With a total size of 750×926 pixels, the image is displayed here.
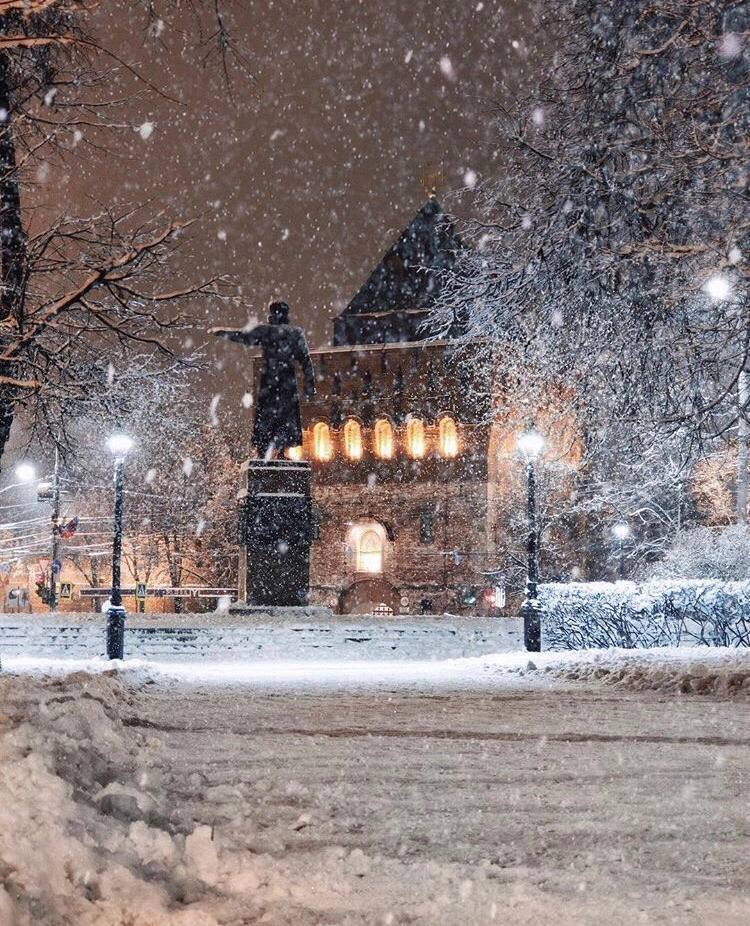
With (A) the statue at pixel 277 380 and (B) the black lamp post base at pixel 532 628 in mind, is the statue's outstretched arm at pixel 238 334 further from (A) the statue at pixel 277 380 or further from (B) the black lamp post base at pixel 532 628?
(B) the black lamp post base at pixel 532 628

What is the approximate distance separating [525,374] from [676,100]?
5.36 m

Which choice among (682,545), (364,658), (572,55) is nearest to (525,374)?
(572,55)

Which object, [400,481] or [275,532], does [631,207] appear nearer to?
[275,532]

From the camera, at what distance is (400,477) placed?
59.7 meters

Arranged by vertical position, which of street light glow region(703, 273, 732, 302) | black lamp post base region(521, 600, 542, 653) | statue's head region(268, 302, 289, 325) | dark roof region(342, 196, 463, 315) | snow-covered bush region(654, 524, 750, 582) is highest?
dark roof region(342, 196, 463, 315)

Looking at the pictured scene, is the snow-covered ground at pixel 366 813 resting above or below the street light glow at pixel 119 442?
below

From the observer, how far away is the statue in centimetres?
3095

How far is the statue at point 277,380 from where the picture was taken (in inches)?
1219

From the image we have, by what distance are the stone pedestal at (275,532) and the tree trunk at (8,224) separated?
16017 millimetres

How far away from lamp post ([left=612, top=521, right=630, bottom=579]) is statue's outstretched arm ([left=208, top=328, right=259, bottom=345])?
Answer: 46.3ft

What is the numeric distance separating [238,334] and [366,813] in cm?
2569

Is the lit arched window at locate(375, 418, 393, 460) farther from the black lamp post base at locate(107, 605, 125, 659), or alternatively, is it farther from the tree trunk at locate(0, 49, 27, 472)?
the tree trunk at locate(0, 49, 27, 472)

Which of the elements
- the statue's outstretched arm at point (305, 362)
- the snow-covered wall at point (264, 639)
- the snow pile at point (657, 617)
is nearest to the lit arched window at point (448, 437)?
the statue's outstretched arm at point (305, 362)

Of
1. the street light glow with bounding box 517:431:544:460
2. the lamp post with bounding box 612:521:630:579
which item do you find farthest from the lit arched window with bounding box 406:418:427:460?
the street light glow with bounding box 517:431:544:460
